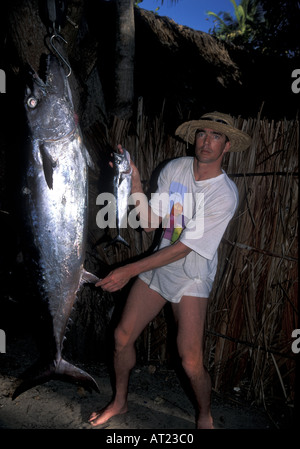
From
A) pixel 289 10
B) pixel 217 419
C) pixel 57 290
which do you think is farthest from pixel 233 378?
pixel 289 10

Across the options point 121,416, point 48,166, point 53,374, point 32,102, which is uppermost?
point 32,102

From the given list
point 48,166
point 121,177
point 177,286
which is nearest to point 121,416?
point 177,286

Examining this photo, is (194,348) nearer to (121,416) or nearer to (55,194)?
(121,416)

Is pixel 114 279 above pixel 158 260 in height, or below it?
below

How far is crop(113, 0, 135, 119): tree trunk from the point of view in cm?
433

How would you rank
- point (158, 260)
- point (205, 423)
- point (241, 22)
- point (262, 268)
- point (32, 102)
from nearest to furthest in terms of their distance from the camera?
point (32, 102) → point (158, 260) → point (205, 423) → point (262, 268) → point (241, 22)

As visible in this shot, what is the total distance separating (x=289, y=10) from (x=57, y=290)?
43.2 feet

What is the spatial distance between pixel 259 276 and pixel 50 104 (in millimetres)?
2356

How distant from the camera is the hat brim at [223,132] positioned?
265 centimetres

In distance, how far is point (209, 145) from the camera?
2654mm

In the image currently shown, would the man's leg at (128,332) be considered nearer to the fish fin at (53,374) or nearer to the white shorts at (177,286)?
the white shorts at (177,286)

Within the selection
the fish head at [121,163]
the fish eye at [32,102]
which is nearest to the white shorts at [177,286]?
the fish head at [121,163]

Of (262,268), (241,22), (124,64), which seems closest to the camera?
(262,268)
